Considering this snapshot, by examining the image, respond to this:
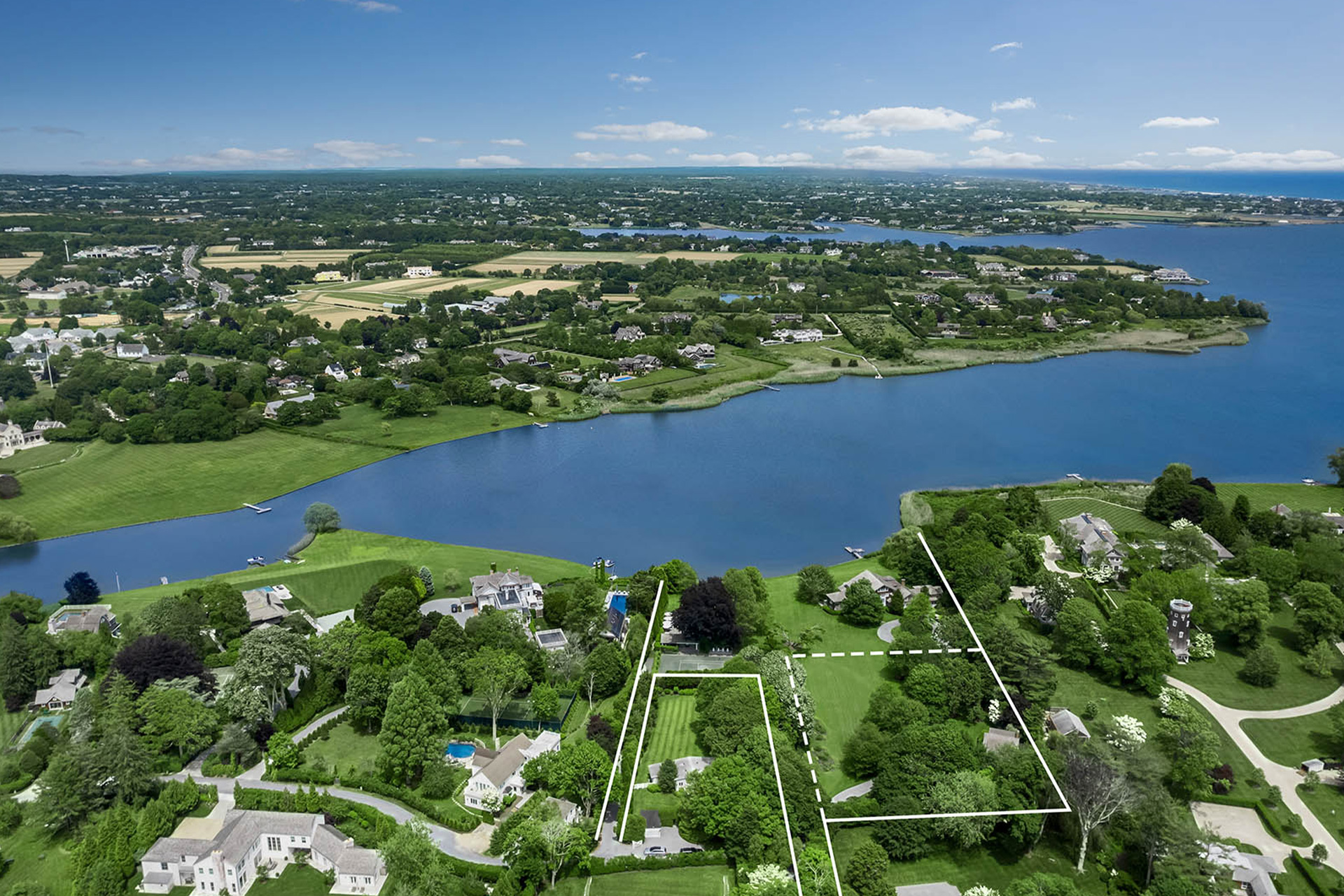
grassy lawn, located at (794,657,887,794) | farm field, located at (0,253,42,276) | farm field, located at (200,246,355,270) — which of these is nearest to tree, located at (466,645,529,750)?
grassy lawn, located at (794,657,887,794)

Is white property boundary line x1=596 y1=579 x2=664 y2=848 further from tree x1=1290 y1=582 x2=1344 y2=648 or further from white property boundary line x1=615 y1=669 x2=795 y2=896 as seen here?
tree x1=1290 y1=582 x2=1344 y2=648

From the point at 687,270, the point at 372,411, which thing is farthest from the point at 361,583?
the point at 687,270

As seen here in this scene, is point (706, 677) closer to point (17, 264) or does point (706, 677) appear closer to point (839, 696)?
point (839, 696)

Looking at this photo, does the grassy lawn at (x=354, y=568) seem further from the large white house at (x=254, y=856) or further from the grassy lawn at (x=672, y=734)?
the large white house at (x=254, y=856)

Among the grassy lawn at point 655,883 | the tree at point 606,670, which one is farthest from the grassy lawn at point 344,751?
the grassy lawn at point 655,883

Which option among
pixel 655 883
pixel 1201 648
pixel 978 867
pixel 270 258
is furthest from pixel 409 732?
pixel 270 258
